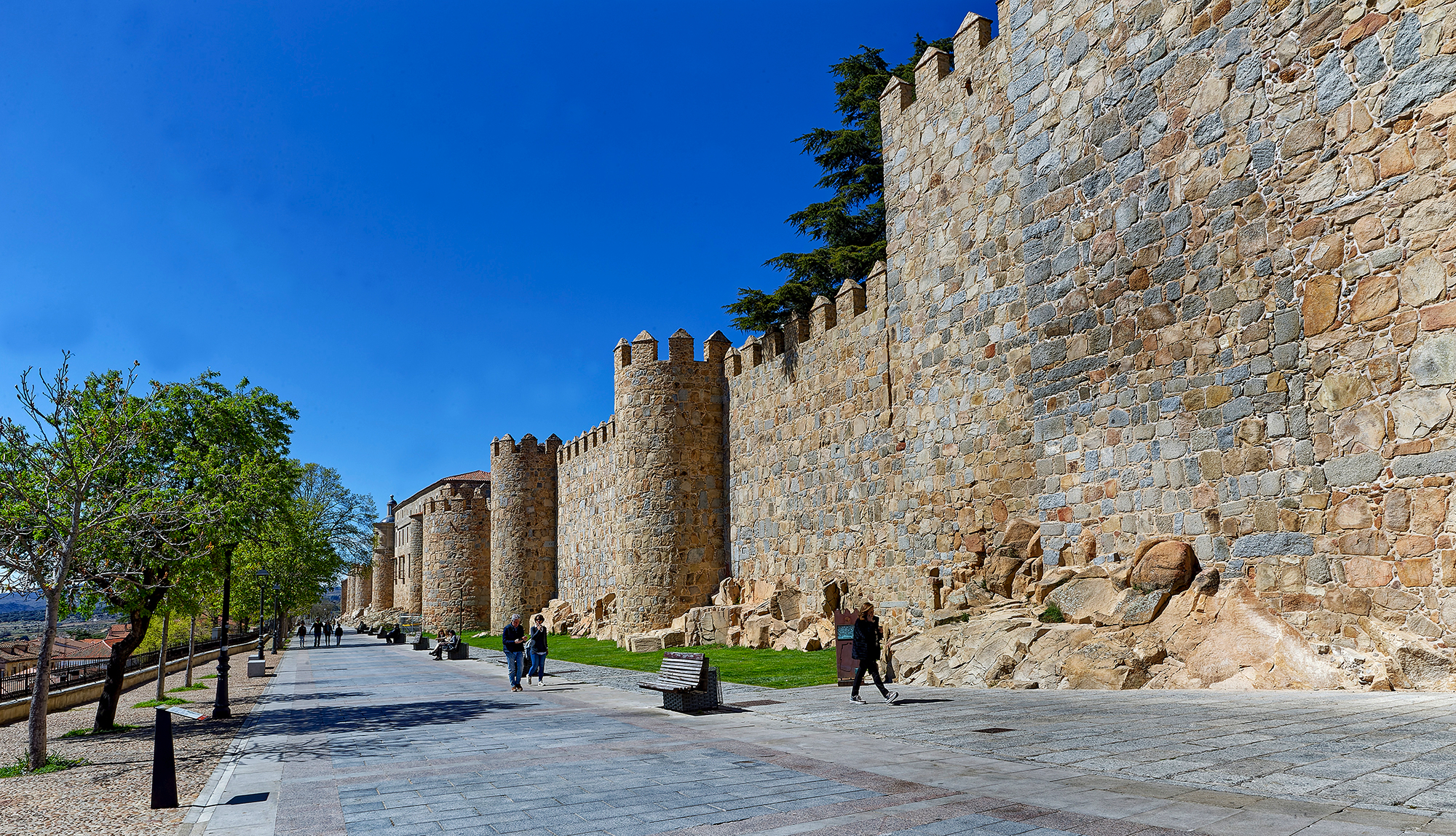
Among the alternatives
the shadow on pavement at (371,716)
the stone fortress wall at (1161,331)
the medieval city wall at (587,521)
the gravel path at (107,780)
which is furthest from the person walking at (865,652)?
the medieval city wall at (587,521)

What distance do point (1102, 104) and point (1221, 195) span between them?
2.63m

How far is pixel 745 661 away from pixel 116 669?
10.5m

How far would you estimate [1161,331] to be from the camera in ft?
38.8

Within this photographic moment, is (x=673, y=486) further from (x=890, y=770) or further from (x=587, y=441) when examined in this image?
(x=890, y=770)

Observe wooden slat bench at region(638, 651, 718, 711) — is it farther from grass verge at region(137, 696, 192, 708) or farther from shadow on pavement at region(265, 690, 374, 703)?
grass verge at region(137, 696, 192, 708)

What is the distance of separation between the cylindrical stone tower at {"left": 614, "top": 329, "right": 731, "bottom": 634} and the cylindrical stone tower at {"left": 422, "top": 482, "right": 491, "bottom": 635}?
2261cm

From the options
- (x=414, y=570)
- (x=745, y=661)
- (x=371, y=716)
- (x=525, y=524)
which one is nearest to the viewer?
(x=371, y=716)

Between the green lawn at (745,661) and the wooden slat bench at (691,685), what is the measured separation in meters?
2.97

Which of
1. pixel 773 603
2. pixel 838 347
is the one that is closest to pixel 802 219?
pixel 838 347

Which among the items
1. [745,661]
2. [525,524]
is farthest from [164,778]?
[525,524]

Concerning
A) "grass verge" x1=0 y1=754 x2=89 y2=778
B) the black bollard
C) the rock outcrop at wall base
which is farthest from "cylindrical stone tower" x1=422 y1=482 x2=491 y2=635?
the black bollard

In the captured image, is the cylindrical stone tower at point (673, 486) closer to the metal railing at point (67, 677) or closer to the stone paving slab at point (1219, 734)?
the metal railing at point (67, 677)

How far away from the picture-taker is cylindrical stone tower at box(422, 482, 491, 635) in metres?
47.2

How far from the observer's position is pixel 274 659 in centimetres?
3447
